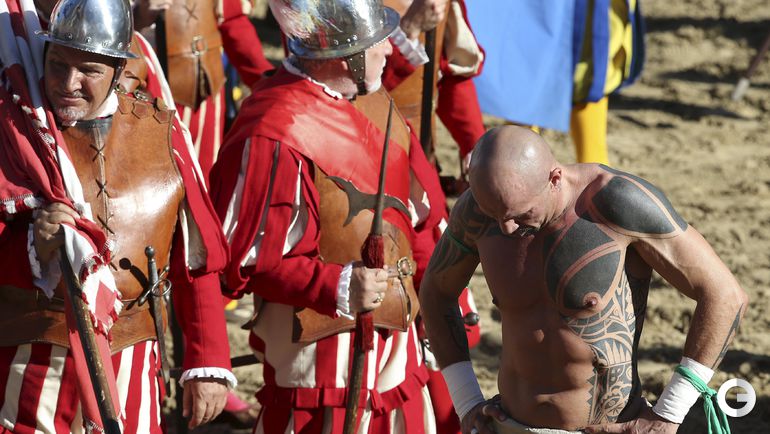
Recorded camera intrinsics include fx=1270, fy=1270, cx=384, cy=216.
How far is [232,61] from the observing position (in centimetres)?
603

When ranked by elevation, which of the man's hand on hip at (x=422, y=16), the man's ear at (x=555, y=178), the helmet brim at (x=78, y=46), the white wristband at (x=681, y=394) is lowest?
the white wristband at (x=681, y=394)

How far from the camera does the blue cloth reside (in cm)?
635

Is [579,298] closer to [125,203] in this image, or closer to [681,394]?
[681,394]

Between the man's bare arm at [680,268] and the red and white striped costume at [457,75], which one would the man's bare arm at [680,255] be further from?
the red and white striped costume at [457,75]

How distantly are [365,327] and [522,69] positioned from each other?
9.85 ft

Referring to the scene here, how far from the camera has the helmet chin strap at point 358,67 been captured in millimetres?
3793

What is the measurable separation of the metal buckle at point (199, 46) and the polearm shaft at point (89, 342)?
8.85ft

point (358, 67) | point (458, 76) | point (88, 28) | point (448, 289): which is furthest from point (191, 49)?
point (448, 289)

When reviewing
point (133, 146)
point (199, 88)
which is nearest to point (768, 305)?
point (199, 88)

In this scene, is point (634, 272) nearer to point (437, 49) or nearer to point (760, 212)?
point (437, 49)

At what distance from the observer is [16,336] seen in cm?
328

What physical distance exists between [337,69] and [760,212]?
5028mm

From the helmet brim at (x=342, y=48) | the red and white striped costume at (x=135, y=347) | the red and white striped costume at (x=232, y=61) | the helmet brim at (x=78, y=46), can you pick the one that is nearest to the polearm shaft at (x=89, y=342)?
the red and white striped costume at (x=135, y=347)

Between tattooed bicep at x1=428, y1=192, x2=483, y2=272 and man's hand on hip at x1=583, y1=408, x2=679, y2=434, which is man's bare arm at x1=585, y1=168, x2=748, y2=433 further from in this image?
tattooed bicep at x1=428, y1=192, x2=483, y2=272
